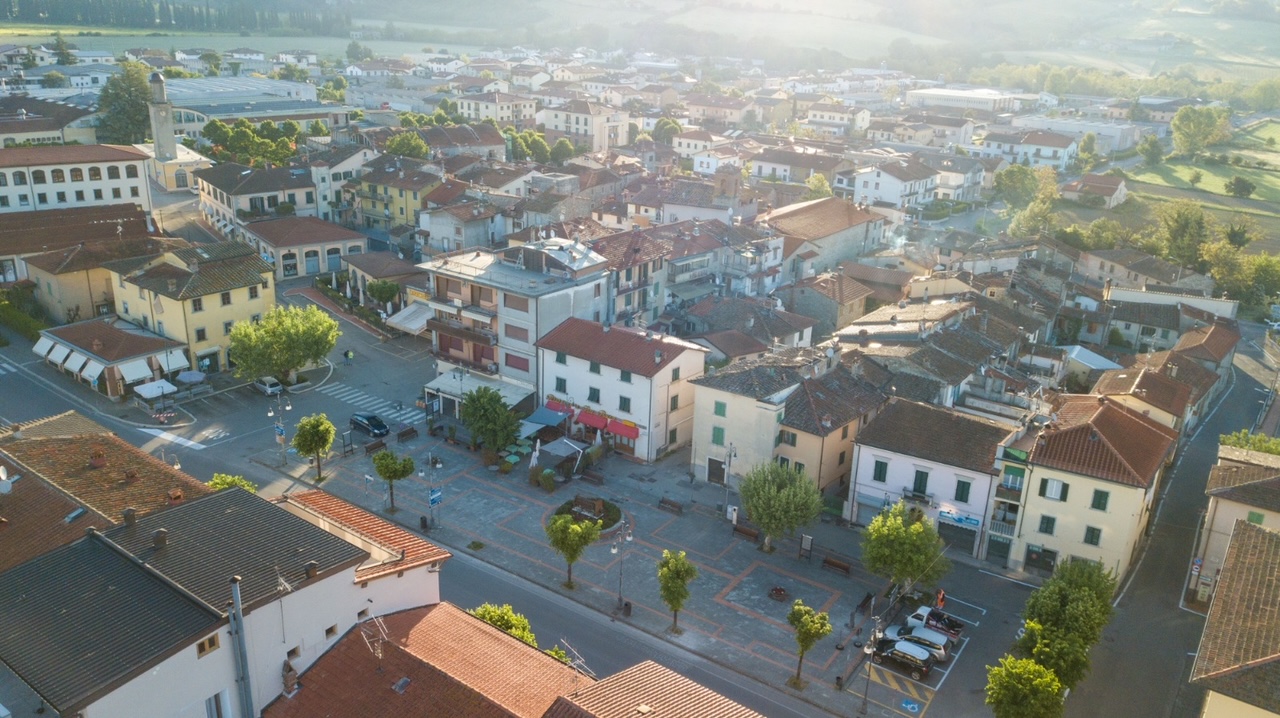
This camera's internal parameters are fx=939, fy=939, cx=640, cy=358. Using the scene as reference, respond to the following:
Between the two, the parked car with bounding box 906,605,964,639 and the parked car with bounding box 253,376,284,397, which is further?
the parked car with bounding box 253,376,284,397

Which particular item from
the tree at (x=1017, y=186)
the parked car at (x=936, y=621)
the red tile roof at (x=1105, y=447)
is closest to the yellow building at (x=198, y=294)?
the parked car at (x=936, y=621)

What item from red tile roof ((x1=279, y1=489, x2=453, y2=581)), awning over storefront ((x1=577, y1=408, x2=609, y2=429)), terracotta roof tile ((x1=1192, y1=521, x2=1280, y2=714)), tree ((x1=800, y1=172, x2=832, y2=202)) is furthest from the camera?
tree ((x1=800, y1=172, x2=832, y2=202))

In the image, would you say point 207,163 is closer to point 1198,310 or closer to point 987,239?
point 987,239

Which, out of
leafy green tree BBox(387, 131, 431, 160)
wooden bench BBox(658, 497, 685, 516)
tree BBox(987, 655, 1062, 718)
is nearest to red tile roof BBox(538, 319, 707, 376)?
wooden bench BBox(658, 497, 685, 516)

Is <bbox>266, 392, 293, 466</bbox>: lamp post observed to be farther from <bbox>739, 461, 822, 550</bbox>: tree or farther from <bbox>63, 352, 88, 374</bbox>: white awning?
<bbox>739, 461, 822, 550</bbox>: tree

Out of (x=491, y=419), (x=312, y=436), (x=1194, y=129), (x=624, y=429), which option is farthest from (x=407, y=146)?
(x=1194, y=129)

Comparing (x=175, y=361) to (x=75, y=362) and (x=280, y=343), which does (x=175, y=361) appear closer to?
(x=75, y=362)

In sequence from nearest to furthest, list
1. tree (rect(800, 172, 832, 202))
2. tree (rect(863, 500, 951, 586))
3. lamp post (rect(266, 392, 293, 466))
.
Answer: tree (rect(863, 500, 951, 586)) < lamp post (rect(266, 392, 293, 466)) < tree (rect(800, 172, 832, 202))

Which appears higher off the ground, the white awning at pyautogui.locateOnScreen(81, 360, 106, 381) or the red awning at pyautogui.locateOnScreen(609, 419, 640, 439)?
the white awning at pyautogui.locateOnScreen(81, 360, 106, 381)

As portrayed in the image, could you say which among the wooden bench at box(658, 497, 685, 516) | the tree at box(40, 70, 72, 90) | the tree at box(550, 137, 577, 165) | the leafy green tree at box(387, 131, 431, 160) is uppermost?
the tree at box(40, 70, 72, 90)
